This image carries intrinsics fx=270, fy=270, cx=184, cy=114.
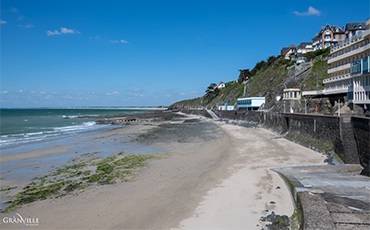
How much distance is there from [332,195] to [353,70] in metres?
21.5

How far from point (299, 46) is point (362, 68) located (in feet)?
210

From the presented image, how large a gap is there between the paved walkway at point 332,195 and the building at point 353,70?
47.8ft

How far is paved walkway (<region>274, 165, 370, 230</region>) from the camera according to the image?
20.4ft

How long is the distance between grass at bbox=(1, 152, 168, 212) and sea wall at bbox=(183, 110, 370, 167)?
10334mm

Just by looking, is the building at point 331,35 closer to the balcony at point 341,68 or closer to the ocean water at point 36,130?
the balcony at point 341,68

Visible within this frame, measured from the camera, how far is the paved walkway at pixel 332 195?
6203mm

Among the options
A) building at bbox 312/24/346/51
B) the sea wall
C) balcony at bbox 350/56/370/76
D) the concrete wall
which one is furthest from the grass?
building at bbox 312/24/346/51

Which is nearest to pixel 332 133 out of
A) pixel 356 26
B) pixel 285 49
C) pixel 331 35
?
pixel 356 26

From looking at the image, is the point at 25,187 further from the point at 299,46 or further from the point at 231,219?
the point at 299,46

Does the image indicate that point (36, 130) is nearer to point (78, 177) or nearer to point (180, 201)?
point (78, 177)

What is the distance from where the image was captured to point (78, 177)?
42.9 feet

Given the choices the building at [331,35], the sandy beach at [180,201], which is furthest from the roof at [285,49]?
the sandy beach at [180,201]

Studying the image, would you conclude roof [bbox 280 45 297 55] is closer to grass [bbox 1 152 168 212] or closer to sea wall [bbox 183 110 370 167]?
sea wall [bbox 183 110 370 167]

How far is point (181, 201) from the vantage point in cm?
923
